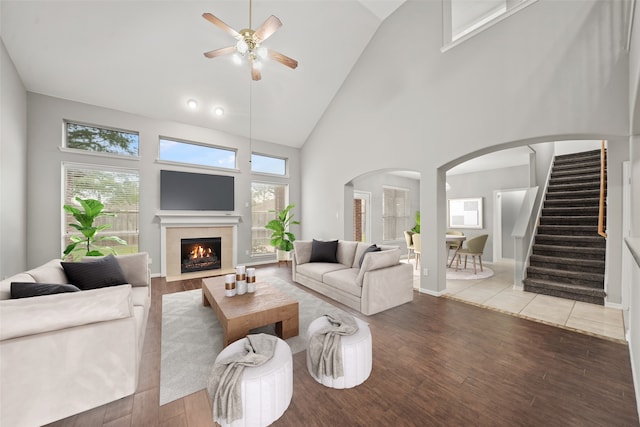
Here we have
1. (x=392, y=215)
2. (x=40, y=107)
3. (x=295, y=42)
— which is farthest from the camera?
(x=392, y=215)

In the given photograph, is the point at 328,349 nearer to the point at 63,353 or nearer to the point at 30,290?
the point at 63,353

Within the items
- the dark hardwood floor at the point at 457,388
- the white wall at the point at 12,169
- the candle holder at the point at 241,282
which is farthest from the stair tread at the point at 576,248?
the white wall at the point at 12,169

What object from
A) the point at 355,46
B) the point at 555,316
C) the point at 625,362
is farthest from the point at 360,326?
the point at 355,46

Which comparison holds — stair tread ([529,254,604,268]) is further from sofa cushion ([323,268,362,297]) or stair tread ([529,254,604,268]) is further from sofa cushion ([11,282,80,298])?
sofa cushion ([11,282,80,298])

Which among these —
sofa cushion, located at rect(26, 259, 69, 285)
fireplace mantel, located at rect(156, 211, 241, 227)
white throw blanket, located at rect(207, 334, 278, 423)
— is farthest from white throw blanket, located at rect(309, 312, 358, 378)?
fireplace mantel, located at rect(156, 211, 241, 227)

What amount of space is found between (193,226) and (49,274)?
3.26 meters

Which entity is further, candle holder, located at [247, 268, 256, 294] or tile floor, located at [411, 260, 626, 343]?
candle holder, located at [247, 268, 256, 294]

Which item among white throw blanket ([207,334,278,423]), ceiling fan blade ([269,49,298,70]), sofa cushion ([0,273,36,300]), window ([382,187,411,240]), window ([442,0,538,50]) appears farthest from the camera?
window ([382,187,411,240])

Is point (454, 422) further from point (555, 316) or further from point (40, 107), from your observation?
Result: point (40, 107)

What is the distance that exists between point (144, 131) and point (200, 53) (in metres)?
2.06

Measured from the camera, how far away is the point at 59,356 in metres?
1.43

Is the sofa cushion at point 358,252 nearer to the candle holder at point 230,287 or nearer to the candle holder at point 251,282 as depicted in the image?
the candle holder at point 251,282

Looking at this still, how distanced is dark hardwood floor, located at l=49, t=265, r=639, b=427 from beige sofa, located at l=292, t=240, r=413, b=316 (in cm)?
50

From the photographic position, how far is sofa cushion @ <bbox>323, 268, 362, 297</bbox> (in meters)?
3.14
